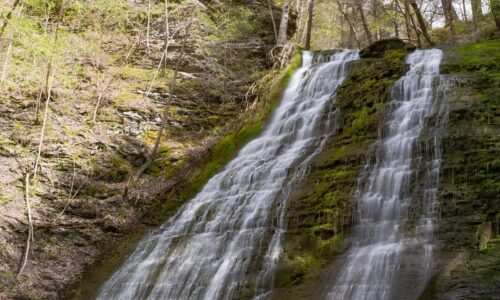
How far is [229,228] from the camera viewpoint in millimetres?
9906

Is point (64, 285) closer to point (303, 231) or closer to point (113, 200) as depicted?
point (113, 200)

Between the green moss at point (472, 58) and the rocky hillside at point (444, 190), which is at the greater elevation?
the green moss at point (472, 58)

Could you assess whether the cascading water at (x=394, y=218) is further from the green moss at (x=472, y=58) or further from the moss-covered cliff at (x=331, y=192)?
the green moss at (x=472, y=58)

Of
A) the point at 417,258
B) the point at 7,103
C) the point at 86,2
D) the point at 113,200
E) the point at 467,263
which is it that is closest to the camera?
the point at 467,263

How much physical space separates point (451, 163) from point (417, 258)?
2.24 metres

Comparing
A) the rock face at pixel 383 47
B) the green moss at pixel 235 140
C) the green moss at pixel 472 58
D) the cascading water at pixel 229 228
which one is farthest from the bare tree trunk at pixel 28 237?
the rock face at pixel 383 47

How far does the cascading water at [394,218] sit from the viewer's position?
22.3ft

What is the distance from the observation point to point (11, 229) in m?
11.4

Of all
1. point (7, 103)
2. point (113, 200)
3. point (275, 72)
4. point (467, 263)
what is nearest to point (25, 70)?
point (7, 103)

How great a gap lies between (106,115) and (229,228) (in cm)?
881

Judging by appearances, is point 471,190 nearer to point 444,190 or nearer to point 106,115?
point 444,190

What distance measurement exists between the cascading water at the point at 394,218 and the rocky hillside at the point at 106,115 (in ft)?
17.9

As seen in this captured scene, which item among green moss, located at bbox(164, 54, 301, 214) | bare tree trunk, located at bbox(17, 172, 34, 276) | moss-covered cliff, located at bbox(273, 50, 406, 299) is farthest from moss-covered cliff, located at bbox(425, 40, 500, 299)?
bare tree trunk, located at bbox(17, 172, 34, 276)

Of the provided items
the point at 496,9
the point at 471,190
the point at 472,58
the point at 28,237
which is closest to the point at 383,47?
the point at 472,58
